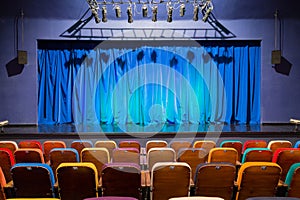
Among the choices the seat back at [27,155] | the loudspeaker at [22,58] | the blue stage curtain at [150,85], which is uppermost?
the loudspeaker at [22,58]

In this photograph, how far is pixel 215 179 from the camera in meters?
4.32

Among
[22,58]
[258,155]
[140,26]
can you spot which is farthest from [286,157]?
[22,58]

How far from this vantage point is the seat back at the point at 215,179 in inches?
168

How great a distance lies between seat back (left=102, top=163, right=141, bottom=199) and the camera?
13.6 ft

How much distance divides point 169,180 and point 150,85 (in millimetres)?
8013

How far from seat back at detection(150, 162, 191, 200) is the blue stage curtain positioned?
24.8 ft

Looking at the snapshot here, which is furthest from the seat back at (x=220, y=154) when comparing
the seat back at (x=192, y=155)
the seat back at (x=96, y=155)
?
the seat back at (x=96, y=155)

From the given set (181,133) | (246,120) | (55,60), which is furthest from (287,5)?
(55,60)

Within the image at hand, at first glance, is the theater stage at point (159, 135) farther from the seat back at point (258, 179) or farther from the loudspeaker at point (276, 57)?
the seat back at point (258, 179)

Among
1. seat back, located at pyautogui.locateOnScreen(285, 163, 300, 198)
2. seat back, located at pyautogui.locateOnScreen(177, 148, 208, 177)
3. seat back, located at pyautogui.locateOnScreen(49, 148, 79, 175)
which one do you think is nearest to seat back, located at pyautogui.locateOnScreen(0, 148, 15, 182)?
seat back, located at pyautogui.locateOnScreen(49, 148, 79, 175)

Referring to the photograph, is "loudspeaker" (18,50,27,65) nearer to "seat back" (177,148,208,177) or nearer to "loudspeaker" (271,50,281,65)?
"seat back" (177,148,208,177)

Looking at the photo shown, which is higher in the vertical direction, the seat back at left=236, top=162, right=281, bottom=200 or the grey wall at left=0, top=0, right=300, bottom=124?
the grey wall at left=0, top=0, right=300, bottom=124

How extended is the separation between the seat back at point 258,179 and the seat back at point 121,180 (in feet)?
3.82

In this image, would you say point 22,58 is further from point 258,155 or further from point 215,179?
point 215,179
